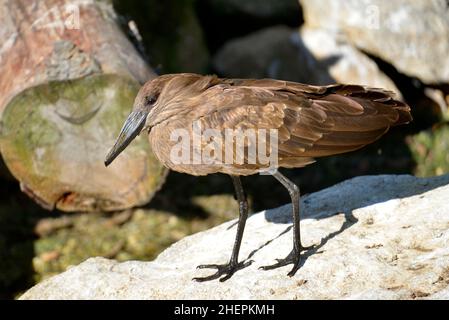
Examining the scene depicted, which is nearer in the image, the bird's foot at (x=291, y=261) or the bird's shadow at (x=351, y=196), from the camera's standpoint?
the bird's foot at (x=291, y=261)

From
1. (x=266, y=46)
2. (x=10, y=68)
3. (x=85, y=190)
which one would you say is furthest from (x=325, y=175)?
(x=10, y=68)

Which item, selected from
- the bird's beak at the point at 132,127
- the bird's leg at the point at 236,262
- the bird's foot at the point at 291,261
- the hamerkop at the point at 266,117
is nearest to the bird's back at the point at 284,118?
the hamerkop at the point at 266,117

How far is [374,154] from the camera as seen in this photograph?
7.91 m

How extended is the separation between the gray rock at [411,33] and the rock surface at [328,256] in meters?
2.28

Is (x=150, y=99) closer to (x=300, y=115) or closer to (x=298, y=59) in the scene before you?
(x=300, y=115)

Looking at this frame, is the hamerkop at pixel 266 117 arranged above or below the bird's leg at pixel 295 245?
above

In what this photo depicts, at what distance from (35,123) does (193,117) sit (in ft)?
5.08

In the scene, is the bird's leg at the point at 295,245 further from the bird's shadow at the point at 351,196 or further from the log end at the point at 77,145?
the log end at the point at 77,145

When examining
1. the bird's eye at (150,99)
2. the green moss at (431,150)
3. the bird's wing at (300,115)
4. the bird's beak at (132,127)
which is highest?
the bird's eye at (150,99)

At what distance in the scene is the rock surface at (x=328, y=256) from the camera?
4.61 m

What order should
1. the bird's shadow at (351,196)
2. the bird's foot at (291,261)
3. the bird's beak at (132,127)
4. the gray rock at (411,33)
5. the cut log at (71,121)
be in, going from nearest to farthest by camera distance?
the bird's foot at (291,261), the bird's beak at (132,127), the bird's shadow at (351,196), the cut log at (71,121), the gray rock at (411,33)

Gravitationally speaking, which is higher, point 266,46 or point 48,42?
point 48,42

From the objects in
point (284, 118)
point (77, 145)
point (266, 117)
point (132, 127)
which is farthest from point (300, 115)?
point (77, 145)

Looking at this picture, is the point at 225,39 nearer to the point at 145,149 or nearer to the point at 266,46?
the point at 266,46
